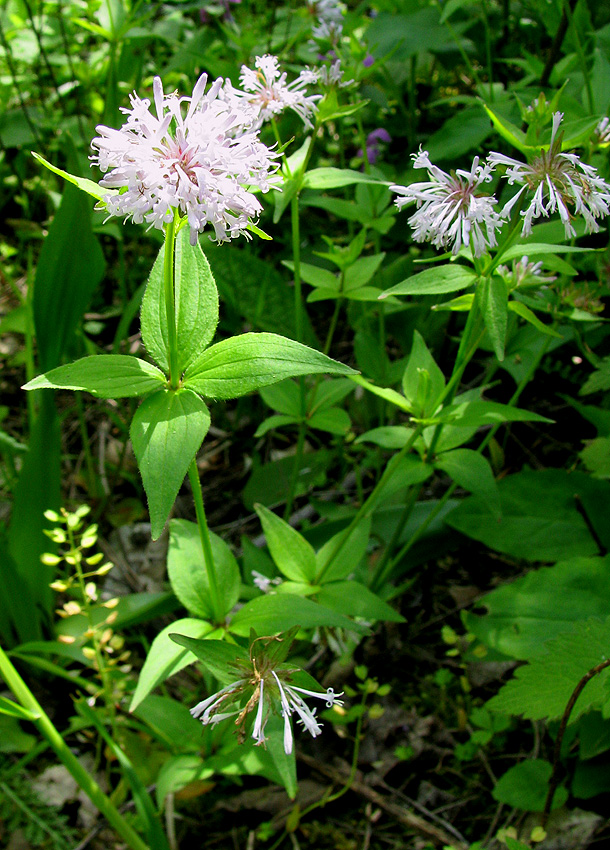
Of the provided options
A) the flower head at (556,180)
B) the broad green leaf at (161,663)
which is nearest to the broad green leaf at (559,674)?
the broad green leaf at (161,663)

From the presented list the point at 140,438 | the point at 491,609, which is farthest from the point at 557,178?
the point at 491,609

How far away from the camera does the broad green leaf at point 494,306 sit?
0.97 meters

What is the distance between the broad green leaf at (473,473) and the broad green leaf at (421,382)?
11 centimetres

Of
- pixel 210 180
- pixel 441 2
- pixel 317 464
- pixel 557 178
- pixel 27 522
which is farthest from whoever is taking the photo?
pixel 441 2

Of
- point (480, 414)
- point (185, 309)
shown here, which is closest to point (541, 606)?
point (480, 414)

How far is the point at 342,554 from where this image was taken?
1340 millimetres

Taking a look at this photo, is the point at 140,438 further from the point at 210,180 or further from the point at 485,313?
the point at 485,313

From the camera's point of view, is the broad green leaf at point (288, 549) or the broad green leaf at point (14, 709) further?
the broad green leaf at point (288, 549)

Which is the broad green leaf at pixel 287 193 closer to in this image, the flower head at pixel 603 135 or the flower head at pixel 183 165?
the flower head at pixel 183 165

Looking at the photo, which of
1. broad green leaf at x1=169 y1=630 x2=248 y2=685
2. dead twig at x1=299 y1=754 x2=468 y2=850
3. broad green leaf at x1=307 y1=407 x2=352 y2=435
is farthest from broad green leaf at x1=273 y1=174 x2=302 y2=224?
dead twig at x1=299 y1=754 x2=468 y2=850

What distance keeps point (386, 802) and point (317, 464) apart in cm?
88

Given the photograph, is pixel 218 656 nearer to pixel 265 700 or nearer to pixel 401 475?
pixel 265 700

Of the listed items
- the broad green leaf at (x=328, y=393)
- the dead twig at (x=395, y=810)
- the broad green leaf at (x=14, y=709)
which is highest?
the broad green leaf at (x=328, y=393)

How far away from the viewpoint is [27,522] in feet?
5.20
